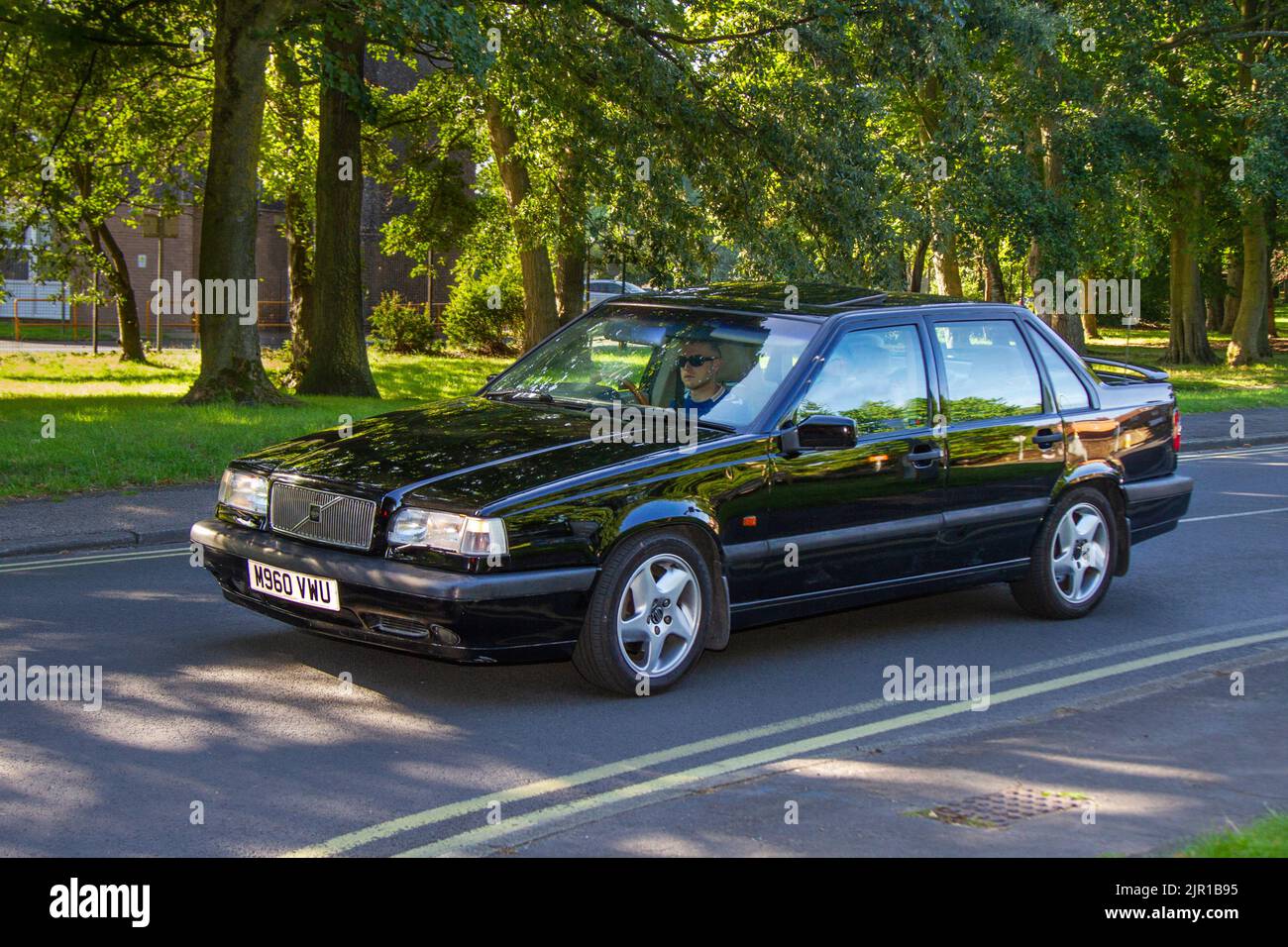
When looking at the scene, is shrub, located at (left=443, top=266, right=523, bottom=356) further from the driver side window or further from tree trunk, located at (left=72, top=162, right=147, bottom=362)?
the driver side window

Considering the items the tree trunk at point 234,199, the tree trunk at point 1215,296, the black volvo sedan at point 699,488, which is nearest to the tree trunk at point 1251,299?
the tree trunk at point 1215,296

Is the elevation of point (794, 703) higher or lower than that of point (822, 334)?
lower

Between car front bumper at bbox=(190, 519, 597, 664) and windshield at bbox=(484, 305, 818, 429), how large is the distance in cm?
138

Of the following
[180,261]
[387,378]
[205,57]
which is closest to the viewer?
[205,57]

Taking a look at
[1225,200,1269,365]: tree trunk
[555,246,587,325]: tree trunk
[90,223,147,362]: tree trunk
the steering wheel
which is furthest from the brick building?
the steering wheel

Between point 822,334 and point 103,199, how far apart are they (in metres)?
24.4

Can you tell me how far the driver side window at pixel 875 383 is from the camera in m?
7.47

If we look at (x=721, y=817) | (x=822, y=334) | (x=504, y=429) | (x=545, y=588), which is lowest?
(x=721, y=817)

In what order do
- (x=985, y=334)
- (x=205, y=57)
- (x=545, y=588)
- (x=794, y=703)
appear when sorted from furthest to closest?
(x=205, y=57) → (x=985, y=334) → (x=794, y=703) → (x=545, y=588)

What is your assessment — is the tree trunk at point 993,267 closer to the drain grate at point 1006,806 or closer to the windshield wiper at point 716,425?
the windshield wiper at point 716,425

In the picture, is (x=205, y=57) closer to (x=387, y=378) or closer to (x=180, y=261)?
(x=387, y=378)

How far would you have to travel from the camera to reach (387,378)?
2717cm

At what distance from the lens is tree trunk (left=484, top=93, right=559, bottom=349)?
2620 cm

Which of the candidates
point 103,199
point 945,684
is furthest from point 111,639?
point 103,199
